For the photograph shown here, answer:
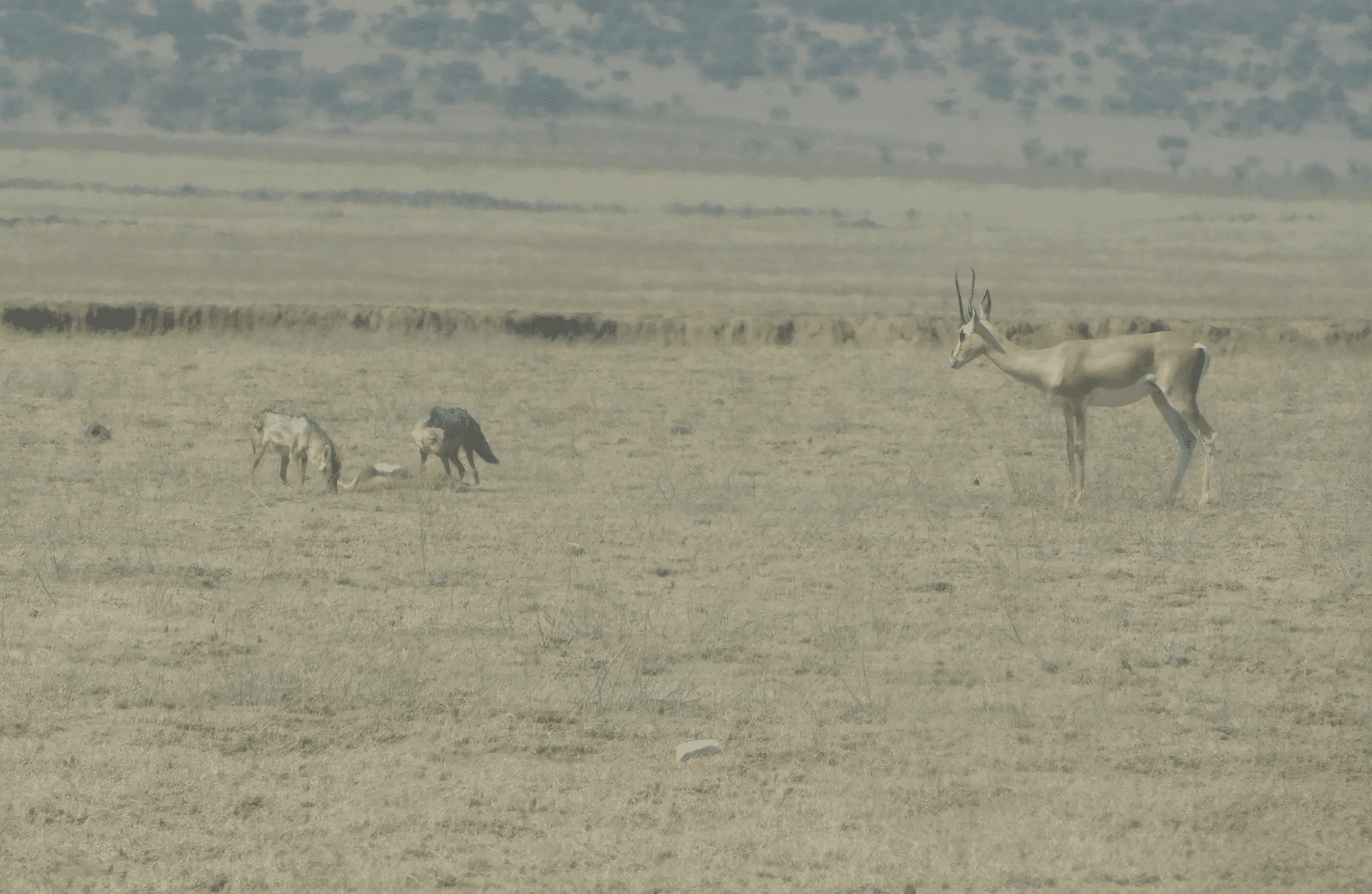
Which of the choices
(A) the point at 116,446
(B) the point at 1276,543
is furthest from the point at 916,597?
(A) the point at 116,446

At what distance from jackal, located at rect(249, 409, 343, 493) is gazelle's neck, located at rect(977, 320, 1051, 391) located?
534 cm

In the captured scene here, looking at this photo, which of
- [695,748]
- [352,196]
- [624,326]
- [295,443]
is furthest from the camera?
[352,196]

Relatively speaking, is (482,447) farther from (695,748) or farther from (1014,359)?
(695,748)

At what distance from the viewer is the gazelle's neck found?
1464cm

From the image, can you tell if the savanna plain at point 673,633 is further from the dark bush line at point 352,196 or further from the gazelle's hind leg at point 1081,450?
the dark bush line at point 352,196

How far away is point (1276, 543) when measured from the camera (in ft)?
41.8

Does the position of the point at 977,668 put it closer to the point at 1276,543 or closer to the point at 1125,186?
the point at 1276,543

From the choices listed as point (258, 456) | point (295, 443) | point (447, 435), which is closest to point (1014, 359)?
point (447, 435)

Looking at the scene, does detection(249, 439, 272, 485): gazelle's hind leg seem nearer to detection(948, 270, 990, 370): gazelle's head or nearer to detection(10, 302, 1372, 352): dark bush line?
detection(948, 270, 990, 370): gazelle's head

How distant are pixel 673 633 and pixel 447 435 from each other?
16.7 ft

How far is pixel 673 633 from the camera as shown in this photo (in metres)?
9.98

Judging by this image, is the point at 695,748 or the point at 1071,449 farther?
the point at 1071,449

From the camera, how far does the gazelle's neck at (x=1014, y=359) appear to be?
576 inches

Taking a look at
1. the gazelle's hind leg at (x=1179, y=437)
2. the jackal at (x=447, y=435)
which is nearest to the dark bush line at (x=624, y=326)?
the gazelle's hind leg at (x=1179, y=437)
